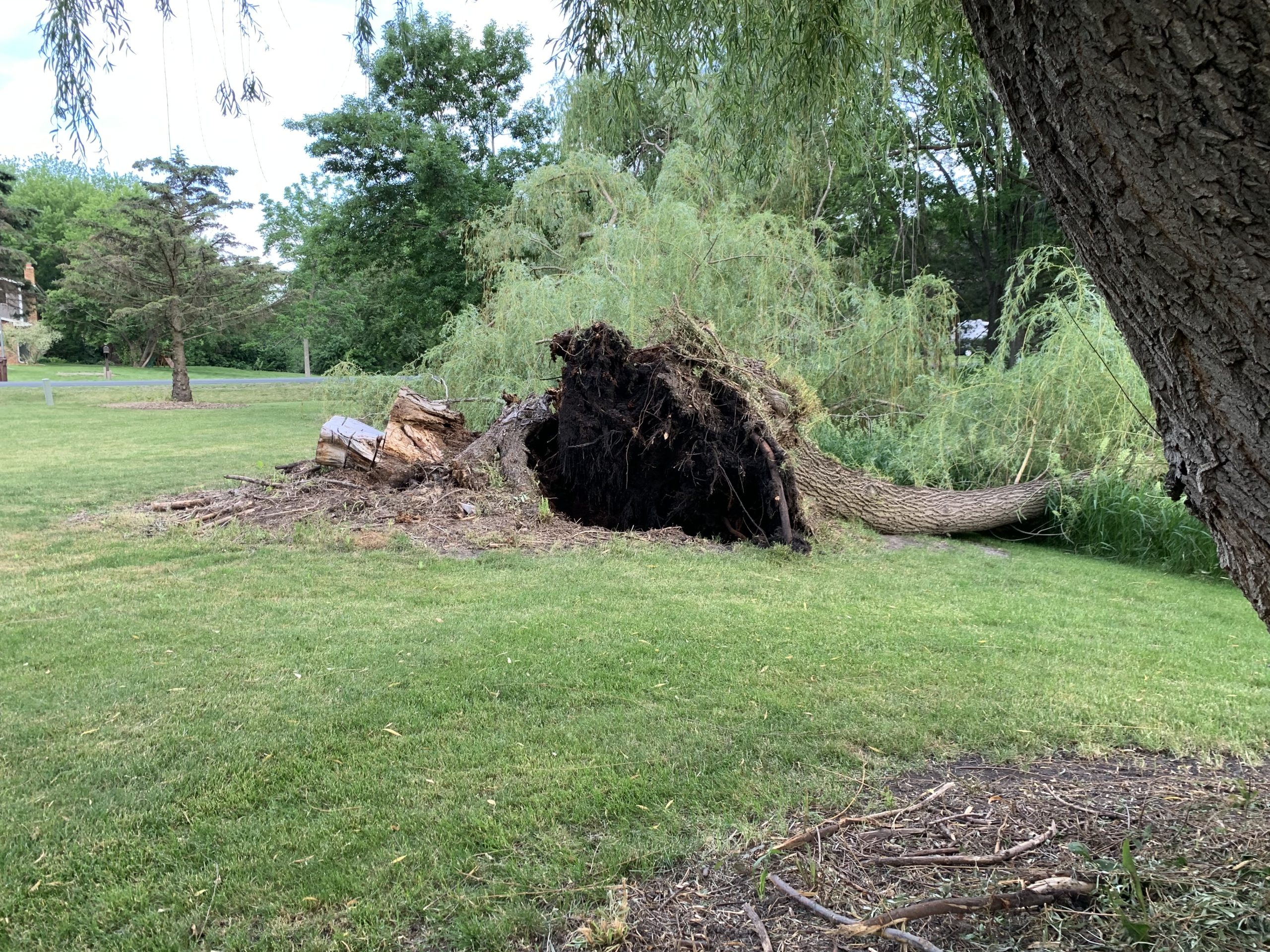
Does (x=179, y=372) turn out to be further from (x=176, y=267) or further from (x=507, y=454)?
(x=507, y=454)

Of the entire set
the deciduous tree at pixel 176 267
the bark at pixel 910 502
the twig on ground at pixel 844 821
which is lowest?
the twig on ground at pixel 844 821

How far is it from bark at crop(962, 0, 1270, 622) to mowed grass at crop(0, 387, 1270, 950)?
1609 mm

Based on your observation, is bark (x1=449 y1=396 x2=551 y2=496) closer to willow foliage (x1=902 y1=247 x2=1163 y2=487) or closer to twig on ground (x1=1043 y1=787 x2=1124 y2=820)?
willow foliage (x1=902 y1=247 x2=1163 y2=487)

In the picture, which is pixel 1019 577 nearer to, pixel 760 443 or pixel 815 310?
pixel 760 443

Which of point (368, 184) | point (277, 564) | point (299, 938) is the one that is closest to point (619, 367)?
point (277, 564)

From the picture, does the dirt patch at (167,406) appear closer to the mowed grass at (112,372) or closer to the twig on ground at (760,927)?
the mowed grass at (112,372)

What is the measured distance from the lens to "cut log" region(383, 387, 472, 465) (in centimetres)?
790

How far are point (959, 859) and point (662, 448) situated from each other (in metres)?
5.19

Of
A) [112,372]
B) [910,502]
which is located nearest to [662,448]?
[910,502]

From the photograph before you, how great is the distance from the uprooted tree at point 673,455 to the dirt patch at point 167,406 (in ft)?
54.3

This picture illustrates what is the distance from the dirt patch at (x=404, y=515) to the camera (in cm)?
649

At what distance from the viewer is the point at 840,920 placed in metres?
1.83

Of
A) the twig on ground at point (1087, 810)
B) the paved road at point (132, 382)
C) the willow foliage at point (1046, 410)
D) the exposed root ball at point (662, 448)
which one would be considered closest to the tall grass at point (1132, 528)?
the willow foliage at point (1046, 410)

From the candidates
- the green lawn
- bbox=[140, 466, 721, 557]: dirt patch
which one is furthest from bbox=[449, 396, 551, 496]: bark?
the green lawn
